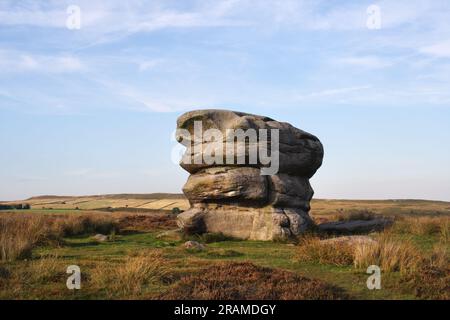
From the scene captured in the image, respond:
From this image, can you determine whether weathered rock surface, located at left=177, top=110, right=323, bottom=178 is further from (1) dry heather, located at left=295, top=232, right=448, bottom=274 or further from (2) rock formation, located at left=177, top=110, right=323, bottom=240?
(1) dry heather, located at left=295, top=232, right=448, bottom=274

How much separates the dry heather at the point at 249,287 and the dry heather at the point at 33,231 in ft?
24.8

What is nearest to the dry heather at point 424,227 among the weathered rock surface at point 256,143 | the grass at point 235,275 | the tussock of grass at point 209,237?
the weathered rock surface at point 256,143

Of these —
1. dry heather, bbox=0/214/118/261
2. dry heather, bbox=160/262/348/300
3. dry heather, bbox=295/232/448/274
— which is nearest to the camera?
dry heather, bbox=160/262/348/300

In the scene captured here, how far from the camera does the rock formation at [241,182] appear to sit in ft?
93.4

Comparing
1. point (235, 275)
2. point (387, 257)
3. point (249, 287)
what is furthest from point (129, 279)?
point (387, 257)

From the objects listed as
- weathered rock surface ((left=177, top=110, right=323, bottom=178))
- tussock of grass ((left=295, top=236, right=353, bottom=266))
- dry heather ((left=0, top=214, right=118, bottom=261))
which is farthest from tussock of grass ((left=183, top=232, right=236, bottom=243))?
tussock of grass ((left=295, top=236, right=353, bottom=266))

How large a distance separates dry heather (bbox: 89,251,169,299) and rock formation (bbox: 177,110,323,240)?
48.3ft

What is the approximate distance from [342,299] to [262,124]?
19.2 m

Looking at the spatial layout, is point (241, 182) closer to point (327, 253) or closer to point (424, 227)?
point (327, 253)

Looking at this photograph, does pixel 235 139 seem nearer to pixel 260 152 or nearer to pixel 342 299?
pixel 260 152

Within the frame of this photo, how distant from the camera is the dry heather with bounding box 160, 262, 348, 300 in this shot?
11234 mm

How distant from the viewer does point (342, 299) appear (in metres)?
11.3

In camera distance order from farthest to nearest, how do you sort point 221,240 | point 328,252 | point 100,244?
1. point 221,240
2. point 100,244
3. point 328,252
